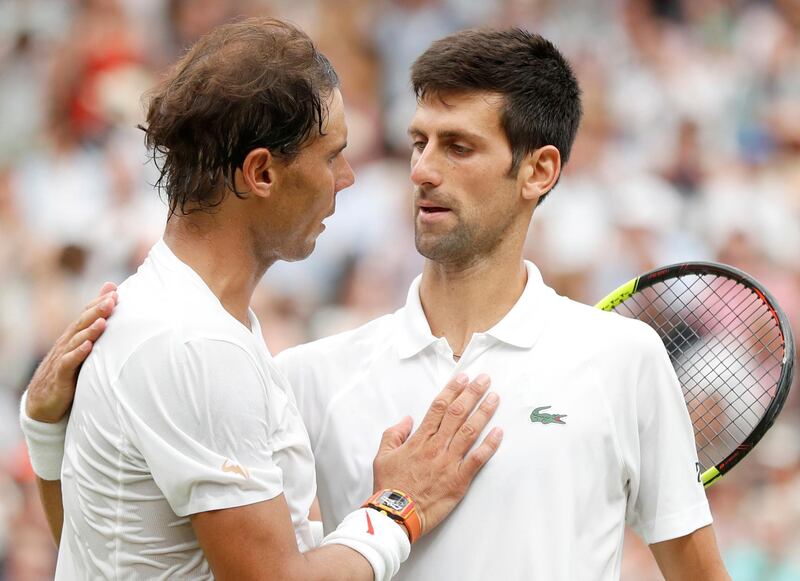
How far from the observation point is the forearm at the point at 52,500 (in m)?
2.92

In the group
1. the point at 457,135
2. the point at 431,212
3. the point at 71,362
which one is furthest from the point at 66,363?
the point at 457,135

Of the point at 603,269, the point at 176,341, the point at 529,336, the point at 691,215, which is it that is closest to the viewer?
the point at 176,341

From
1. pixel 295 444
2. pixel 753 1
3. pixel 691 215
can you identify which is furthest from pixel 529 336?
pixel 753 1

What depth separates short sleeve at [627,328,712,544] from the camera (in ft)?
9.34

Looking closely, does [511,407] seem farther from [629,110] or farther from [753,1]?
[753,1]

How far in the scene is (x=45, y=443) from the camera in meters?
2.77

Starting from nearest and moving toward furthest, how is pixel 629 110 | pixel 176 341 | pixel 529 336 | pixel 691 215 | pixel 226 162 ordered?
pixel 176 341 → pixel 226 162 → pixel 529 336 → pixel 691 215 → pixel 629 110

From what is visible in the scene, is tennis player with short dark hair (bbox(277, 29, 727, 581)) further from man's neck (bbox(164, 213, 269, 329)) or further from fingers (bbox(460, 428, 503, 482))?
man's neck (bbox(164, 213, 269, 329))

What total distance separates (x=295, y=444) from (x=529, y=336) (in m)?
0.67

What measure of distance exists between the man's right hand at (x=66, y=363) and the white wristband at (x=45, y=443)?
0.02 meters

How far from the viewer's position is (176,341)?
2377 millimetres

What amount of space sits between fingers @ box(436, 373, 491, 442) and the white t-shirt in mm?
361

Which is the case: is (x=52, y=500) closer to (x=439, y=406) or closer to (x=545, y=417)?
(x=439, y=406)

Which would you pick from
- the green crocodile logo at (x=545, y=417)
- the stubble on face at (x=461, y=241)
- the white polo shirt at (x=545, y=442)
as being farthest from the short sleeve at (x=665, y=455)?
the stubble on face at (x=461, y=241)
